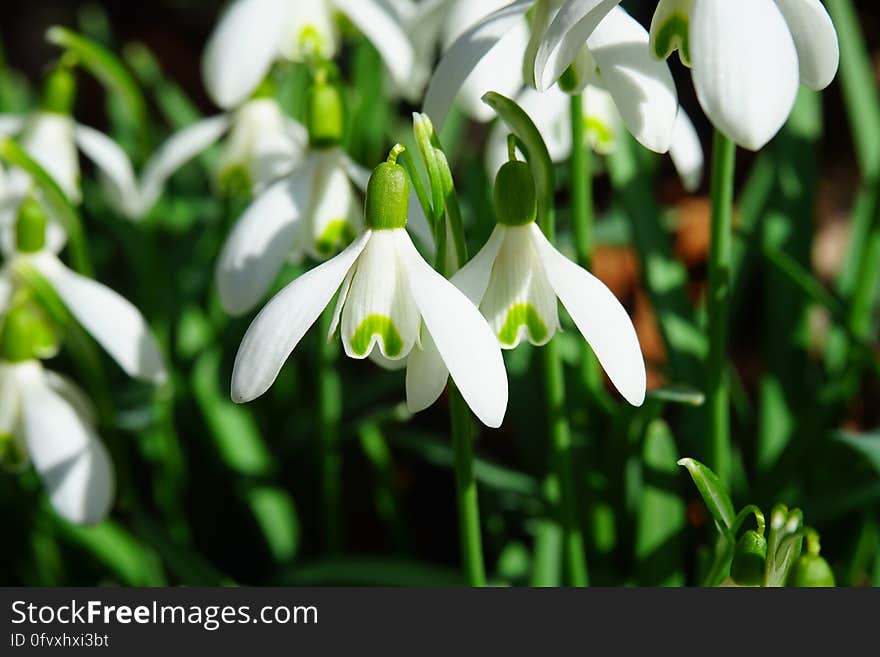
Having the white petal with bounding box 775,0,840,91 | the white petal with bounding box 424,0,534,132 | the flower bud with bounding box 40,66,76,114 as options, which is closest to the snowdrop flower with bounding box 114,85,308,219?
the flower bud with bounding box 40,66,76,114

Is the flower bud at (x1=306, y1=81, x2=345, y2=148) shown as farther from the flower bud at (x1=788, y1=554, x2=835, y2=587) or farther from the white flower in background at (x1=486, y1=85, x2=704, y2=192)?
the flower bud at (x1=788, y1=554, x2=835, y2=587)

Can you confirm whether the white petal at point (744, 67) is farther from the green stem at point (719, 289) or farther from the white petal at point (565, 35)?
the green stem at point (719, 289)

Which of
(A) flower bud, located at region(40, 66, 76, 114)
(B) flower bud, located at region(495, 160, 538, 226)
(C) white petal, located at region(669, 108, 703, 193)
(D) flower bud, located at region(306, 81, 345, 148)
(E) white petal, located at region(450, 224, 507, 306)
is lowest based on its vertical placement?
(E) white petal, located at region(450, 224, 507, 306)

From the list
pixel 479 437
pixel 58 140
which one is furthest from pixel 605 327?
pixel 479 437

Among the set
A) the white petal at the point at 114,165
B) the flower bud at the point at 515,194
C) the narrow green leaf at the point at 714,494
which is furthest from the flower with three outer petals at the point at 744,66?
the white petal at the point at 114,165

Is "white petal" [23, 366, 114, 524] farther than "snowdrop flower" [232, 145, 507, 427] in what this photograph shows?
Yes

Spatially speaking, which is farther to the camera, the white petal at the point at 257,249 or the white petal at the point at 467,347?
the white petal at the point at 257,249

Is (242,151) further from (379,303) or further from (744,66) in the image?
(744,66)
